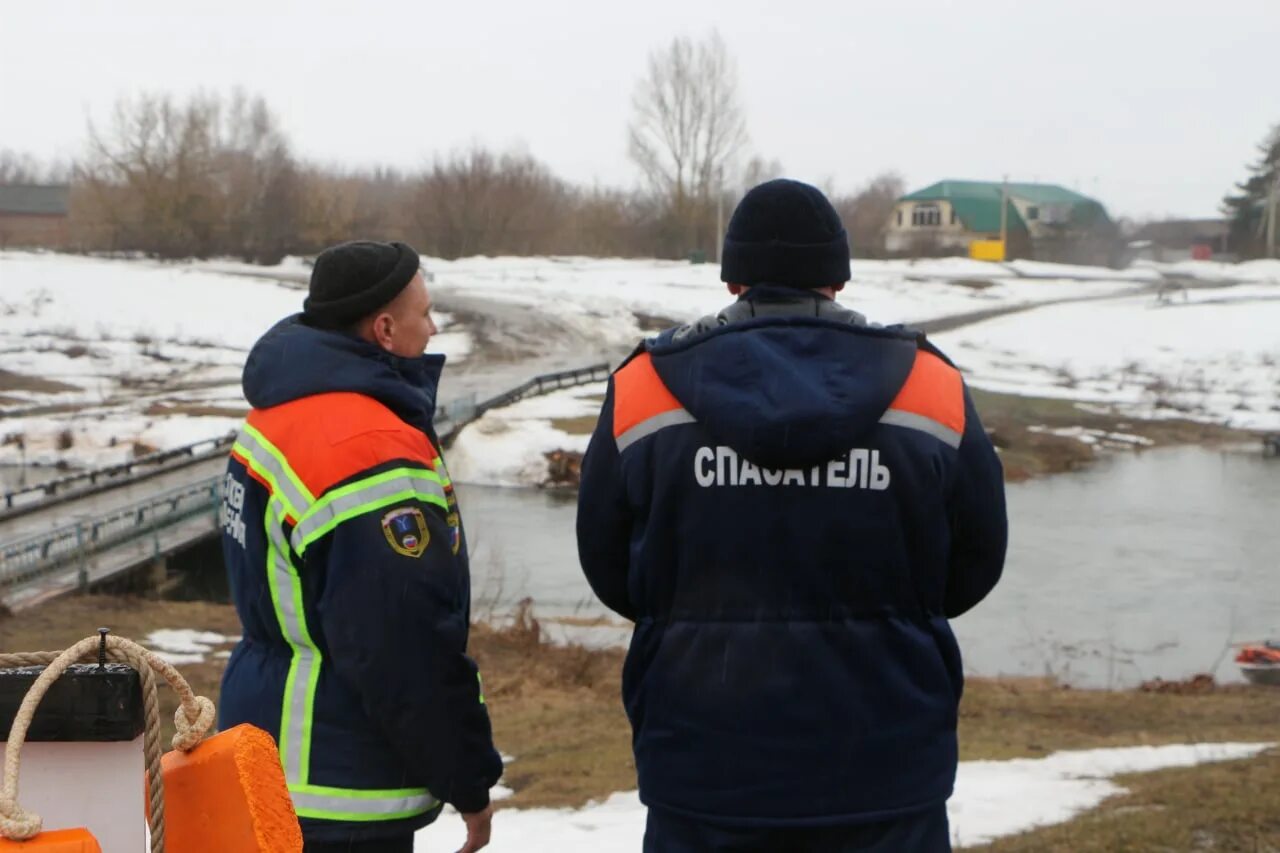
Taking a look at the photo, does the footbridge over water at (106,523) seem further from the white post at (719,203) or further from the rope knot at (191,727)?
the white post at (719,203)

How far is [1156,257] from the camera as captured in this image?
103750 millimetres

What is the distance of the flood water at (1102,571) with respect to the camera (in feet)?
52.2

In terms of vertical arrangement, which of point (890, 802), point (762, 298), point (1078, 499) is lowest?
point (1078, 499)

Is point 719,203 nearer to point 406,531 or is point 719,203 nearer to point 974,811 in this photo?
point 974,811

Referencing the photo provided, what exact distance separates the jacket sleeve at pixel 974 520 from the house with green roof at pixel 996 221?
308 feet

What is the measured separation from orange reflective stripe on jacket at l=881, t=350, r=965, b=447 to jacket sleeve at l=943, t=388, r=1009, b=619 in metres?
0.03

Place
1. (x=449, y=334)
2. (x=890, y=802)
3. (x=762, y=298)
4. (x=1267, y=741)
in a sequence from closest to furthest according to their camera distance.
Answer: (x=890, y=802) < (x=762, y=298) < (x=1267, y=741) < (x=449, y=334)

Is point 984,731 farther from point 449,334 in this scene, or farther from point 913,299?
point 913,299

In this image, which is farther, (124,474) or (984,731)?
(124,474)

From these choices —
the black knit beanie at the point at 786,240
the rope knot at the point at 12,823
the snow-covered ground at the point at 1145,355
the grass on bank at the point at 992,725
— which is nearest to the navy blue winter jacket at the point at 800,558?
the black knit beanie at the point at 786,240

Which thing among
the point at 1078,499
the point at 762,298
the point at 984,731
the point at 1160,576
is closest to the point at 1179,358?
the point at 1078,499

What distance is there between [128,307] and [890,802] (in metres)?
52.9

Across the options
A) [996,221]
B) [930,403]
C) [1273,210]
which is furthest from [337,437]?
[996,221]

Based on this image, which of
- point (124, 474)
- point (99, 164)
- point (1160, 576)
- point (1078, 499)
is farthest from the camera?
point (99, 164)
